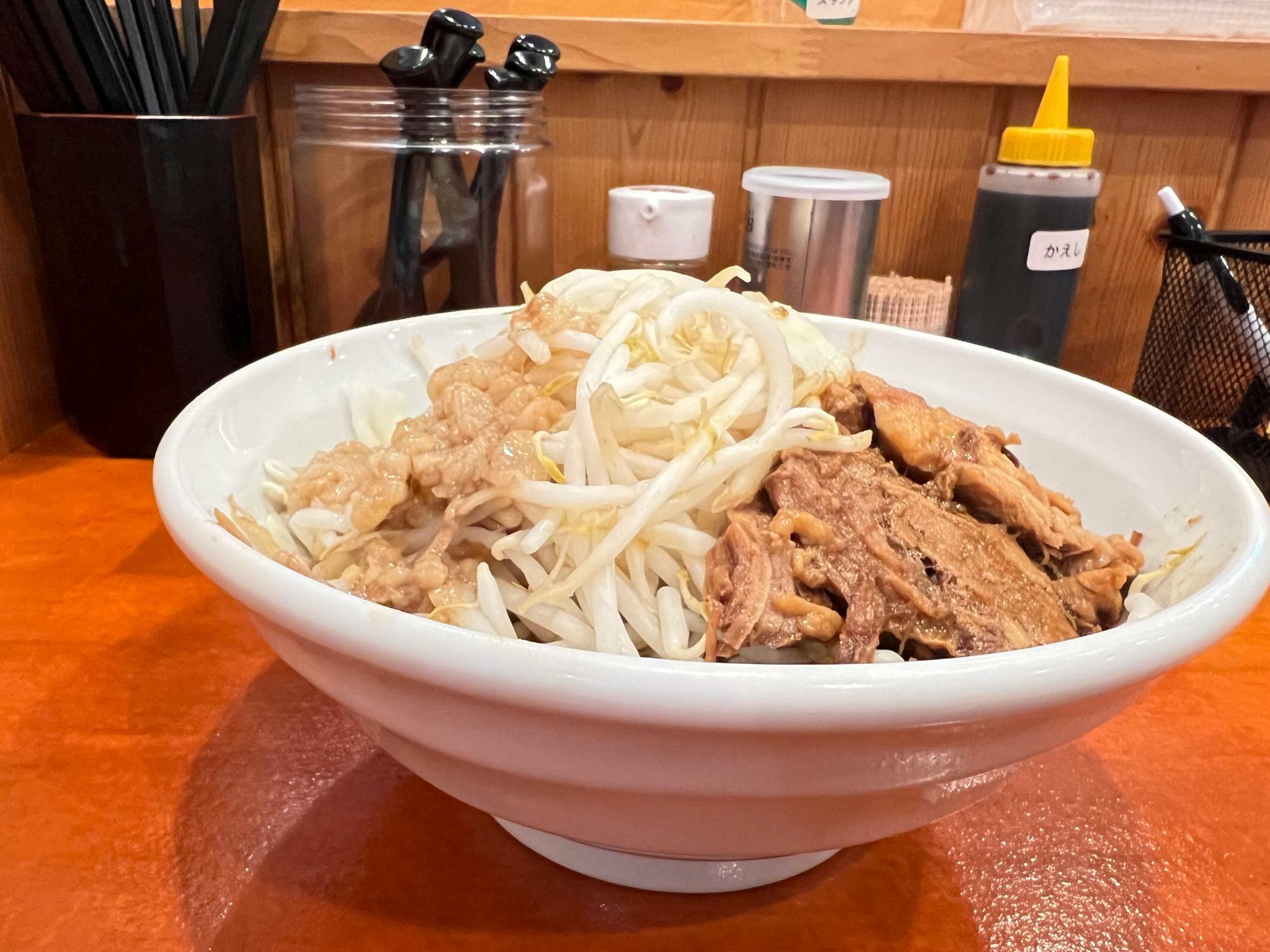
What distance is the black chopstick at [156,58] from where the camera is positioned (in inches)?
39.9

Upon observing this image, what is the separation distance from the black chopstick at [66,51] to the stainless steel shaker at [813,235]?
32.9 inches

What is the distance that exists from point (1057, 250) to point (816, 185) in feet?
1.17

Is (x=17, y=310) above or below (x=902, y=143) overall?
below

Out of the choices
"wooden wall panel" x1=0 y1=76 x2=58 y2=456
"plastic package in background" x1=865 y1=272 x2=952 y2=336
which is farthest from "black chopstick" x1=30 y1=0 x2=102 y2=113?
"plastic package in background" x1=865 y1=272 x2=952 y2=336

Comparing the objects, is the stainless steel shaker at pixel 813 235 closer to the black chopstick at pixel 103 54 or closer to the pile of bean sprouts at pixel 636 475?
the pile of bean sprouts at pixel 636 475

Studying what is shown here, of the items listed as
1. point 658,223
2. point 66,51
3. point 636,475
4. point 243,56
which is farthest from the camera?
point 658,223

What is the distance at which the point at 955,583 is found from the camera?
0.56 meters

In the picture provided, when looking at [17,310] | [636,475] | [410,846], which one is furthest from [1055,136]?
[17,310]

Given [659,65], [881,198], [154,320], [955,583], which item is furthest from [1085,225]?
[154,320]

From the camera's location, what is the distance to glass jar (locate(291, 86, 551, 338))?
43.8 inches

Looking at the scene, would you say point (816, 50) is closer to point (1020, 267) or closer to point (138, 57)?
point (1020, 267)

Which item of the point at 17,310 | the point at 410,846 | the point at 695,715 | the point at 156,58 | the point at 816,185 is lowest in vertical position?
the point at 410,846

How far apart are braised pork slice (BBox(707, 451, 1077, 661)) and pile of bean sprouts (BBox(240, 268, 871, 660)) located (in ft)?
0.11

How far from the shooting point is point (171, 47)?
1.07 m
